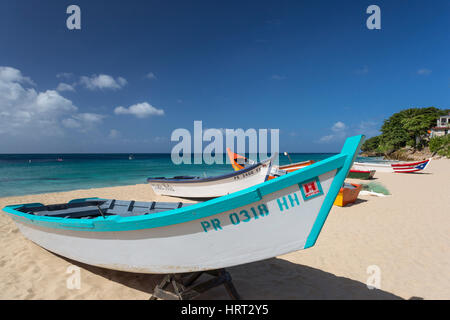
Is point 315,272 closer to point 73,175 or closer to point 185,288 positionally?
point 185,288

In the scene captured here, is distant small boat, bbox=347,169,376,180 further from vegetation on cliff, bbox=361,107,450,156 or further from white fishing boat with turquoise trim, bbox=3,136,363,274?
vegetation on cliff, bbox=361,107,450,156

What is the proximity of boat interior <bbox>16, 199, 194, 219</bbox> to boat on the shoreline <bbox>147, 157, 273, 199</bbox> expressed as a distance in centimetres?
570

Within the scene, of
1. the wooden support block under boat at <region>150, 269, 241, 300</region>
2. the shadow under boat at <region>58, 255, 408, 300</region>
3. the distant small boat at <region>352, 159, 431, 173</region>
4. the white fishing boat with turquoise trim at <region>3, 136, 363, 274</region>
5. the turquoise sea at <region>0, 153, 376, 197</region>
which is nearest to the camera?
the white fishing boat with turquoise trim at <region>3, 136, 363, 274</region>

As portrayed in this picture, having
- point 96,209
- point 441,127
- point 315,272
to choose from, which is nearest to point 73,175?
point 96,209

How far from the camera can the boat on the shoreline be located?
10.6 metres

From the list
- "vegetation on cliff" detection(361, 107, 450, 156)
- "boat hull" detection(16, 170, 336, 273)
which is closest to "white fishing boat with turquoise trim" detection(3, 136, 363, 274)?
"boat hull" detection(16, 170, 336, 273)

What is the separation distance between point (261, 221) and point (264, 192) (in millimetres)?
356

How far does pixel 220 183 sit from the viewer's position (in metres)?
10.7

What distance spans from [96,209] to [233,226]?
438cm

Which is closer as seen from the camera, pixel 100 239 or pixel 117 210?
pixel 100 239

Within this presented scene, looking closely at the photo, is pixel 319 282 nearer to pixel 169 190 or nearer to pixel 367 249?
pixel 367 249

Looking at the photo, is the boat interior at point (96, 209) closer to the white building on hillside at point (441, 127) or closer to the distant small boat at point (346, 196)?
the distant small boat at point (346, 196)
